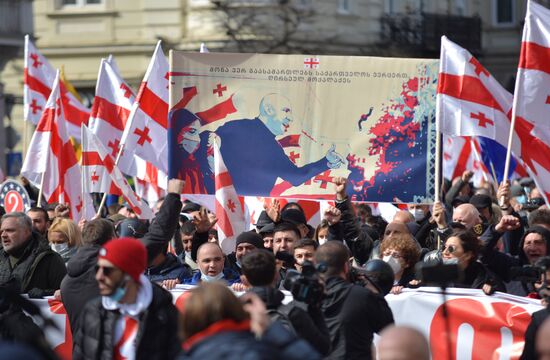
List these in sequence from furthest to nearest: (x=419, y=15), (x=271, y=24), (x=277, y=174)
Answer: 1. (x=419, y=15)
2. (x=271, y=24)
3. (x=277, y=174)

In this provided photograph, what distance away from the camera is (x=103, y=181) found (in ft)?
44.3

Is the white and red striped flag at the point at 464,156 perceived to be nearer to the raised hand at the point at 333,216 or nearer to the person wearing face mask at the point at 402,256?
the raised hand at the point at 333,216

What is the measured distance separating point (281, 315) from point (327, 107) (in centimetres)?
486

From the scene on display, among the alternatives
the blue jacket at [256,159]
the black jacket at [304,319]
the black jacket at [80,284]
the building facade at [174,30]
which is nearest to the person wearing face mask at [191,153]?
the blue jacket at [256,159]

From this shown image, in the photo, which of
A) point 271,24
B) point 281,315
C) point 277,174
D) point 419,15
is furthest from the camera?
point 419,15

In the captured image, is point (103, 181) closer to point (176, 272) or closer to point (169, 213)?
point (176, 272)

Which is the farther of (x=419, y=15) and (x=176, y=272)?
(x=419, y=15)

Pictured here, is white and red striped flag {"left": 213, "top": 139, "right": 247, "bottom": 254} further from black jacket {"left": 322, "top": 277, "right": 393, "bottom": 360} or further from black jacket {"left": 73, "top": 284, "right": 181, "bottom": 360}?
black jacket {"left": 73, "top": 284, "right": 181, "bottom": 360}

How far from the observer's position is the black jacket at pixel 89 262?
7.48 metres

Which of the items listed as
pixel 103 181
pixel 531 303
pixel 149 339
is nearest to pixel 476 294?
pixel 531 303

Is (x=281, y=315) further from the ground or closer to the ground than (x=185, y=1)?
closer to the ground

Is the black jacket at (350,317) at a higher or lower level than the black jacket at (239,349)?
lower

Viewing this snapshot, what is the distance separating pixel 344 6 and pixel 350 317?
26683 mm

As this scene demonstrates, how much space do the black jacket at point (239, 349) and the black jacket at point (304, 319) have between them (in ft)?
3.65
